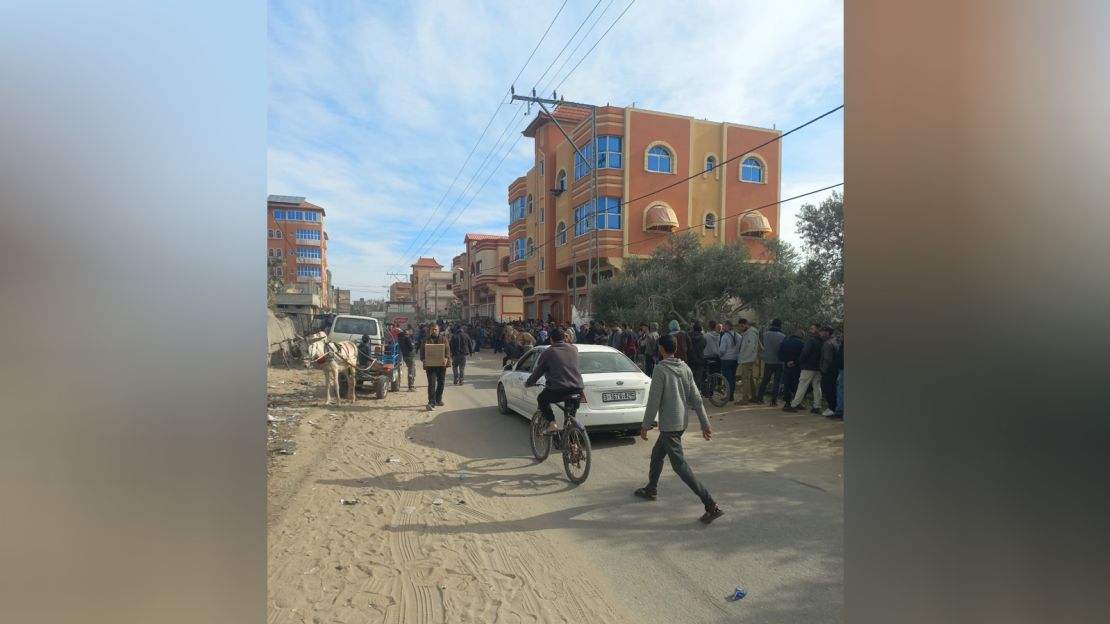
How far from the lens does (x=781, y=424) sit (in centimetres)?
913

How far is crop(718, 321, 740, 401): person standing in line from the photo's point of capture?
11.4 m

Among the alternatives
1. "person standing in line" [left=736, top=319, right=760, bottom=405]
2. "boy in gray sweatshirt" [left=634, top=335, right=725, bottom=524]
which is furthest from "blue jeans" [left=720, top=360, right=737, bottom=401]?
"boy in gray sweatshirt" [left=634, top=335, right=725, bottom=524]

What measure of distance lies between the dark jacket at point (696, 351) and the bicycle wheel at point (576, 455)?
18.4 feet

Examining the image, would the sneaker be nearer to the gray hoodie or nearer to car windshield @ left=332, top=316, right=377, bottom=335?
the gray hoodie

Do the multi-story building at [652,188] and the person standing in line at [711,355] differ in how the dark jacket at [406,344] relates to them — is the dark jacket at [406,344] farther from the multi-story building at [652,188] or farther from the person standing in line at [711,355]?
the multi-story building at [652,188]

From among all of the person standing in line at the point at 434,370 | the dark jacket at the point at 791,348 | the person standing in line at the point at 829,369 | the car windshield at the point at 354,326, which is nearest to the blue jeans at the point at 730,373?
the dark jacket at the point at 791,348

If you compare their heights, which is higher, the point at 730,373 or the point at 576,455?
the point at 730,373

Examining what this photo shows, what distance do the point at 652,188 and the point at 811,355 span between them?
2173 centimetres

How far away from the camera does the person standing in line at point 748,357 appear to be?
35.7 feet

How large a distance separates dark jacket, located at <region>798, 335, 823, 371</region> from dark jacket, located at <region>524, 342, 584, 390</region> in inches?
204

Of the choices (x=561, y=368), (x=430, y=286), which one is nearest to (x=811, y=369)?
(x=561, y=368)

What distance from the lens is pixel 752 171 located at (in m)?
31.7

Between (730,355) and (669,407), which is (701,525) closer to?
(669,407)
